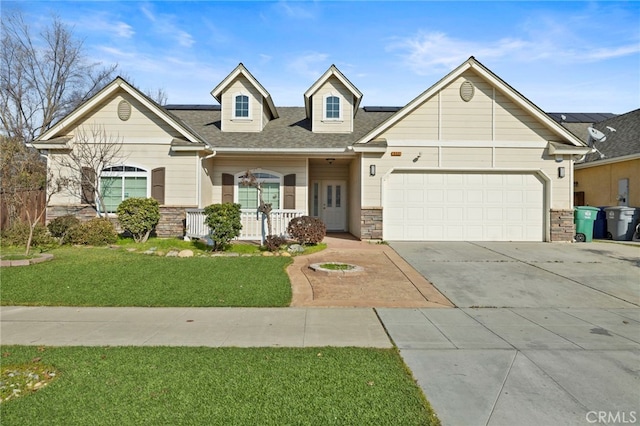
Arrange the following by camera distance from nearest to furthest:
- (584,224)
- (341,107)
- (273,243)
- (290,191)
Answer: (273,243), (584,224), (290,191), (341,107)

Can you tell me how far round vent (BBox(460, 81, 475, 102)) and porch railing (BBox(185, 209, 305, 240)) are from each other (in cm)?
728

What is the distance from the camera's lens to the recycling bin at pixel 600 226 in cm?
1456

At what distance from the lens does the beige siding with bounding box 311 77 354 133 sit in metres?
15.1

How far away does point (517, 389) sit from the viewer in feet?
10.9

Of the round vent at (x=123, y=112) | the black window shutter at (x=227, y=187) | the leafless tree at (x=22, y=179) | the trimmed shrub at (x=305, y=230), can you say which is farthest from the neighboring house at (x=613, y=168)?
the leafless tree at (x=22, y=179)

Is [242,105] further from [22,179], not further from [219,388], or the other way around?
[219,388]

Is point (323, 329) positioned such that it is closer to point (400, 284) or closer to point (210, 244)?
point (400, 284)

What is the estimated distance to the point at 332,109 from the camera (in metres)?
15.3

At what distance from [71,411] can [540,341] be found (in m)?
5.14

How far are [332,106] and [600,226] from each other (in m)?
12.2

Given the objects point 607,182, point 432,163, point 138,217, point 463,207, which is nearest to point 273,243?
point 138,217

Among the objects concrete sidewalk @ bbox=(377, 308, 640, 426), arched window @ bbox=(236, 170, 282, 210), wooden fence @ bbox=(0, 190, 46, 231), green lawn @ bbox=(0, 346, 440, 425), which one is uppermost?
arched window @ bbox=(236, 170, 282, 210)

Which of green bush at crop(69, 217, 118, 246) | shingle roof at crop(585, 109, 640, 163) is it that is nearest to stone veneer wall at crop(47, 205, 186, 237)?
green bush at crop(69, 217, 118, 246)

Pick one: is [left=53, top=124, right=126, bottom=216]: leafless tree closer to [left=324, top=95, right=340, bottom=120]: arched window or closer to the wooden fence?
the wooden fence
